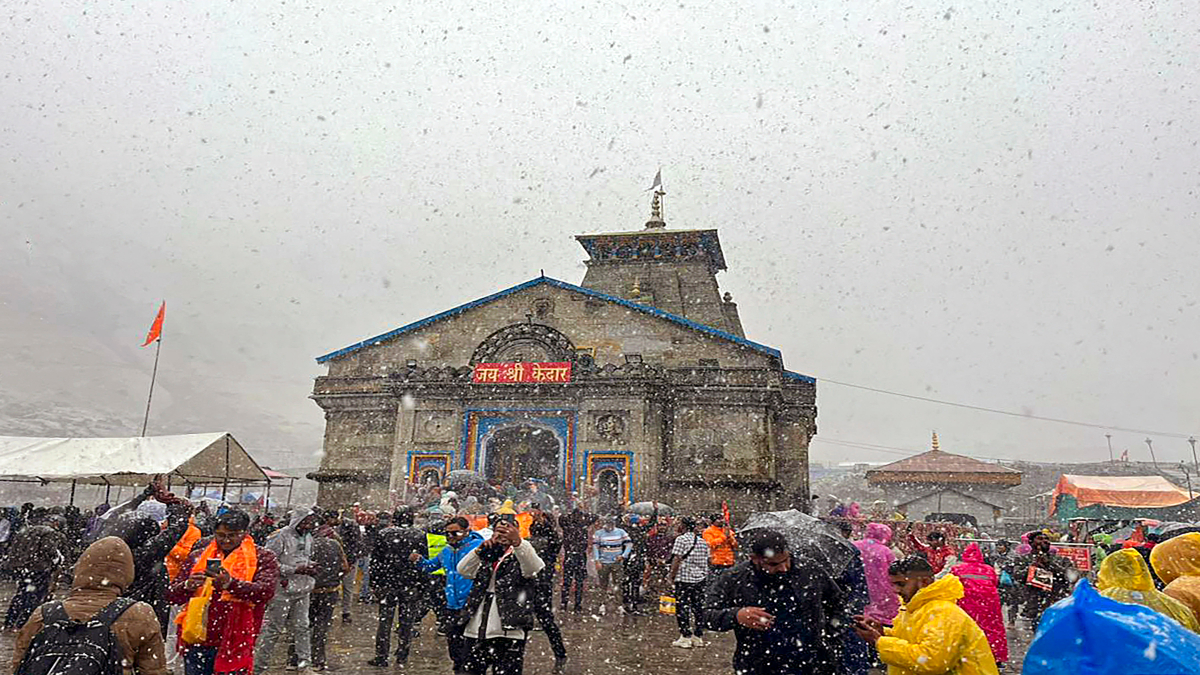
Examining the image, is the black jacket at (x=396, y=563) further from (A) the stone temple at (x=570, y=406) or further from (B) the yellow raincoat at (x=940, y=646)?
(A) the stone temple at (x=570, y=406)

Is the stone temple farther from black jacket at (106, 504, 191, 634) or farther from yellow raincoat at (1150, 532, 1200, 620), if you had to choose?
yellow raincoat at (1150, 532, 1200, 620)

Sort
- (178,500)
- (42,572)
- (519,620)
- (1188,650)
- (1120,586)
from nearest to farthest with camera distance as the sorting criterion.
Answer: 1. (1188,650)
2. (1120,586)
3. (519,620)
4. (178,500)
5. (42,572)

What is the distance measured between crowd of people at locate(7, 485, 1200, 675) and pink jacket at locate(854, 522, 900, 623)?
0.04 ft

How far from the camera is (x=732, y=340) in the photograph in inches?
1096

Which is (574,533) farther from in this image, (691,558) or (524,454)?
(524,454)

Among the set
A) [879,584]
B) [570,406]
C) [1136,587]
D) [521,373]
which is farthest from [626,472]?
[1136,587]

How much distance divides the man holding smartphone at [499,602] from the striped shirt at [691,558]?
4.71 metres

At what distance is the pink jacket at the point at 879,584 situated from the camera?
7530mm

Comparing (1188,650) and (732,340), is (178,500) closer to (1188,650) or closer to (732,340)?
(1188,650)

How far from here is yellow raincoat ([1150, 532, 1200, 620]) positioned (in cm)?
439

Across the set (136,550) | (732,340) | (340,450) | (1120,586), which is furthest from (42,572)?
(732,340)

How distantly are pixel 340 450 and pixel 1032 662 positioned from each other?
29.8 metres

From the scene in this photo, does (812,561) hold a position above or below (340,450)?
below

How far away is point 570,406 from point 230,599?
20.9m
